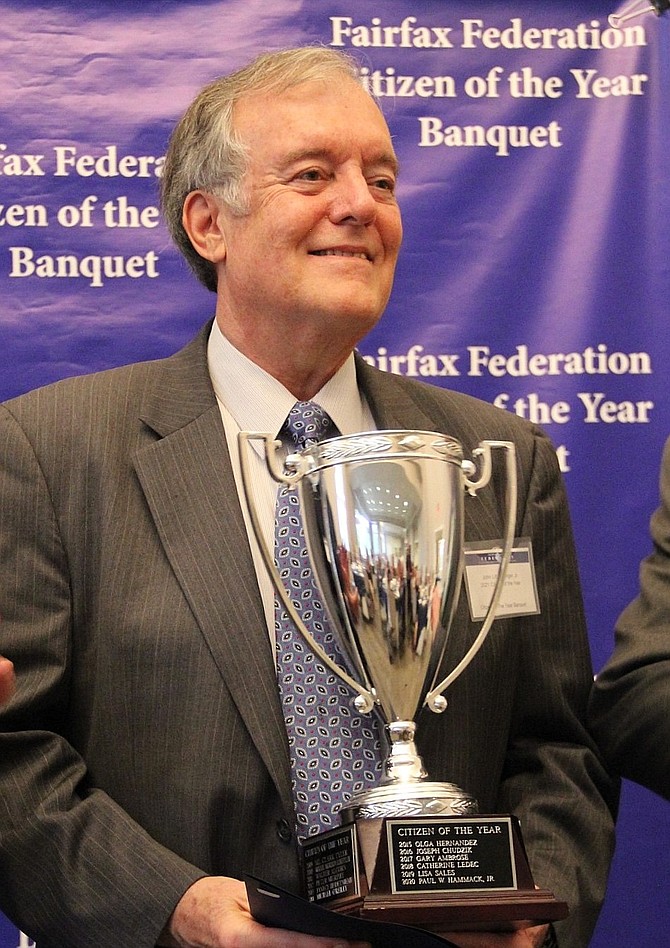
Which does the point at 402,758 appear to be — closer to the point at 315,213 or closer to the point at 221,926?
the point at 221,926

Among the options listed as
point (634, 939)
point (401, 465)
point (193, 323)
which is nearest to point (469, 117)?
point (193, 323)

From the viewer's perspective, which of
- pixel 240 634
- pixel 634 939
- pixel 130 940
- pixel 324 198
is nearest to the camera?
pixel 130 940

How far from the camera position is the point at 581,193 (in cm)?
278

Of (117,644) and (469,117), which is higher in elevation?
(469,117)

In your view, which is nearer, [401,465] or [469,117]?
[401,465]

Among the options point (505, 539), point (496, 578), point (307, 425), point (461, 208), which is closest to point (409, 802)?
point (505, 539)

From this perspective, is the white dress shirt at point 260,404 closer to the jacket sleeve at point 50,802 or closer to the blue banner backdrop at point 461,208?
the jacket sleeve at point 50,802

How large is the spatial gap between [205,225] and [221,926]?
1104 millimetres

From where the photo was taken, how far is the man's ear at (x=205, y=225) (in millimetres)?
2373

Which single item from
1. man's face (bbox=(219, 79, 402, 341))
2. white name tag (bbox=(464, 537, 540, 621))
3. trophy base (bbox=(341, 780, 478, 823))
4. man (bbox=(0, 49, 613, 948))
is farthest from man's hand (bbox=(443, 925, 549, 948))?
man's face (bbox=(219, 79, 402, 341))

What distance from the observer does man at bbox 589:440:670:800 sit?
2014 millimetres

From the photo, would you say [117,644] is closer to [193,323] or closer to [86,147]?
[193,323]

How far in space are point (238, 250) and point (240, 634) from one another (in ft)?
1.97

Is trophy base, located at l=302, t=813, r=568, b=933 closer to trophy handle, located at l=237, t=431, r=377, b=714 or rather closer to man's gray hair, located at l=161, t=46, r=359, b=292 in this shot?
trophy handle, located at l=237, t=431, r=377, b=714
